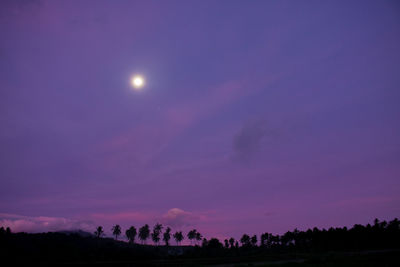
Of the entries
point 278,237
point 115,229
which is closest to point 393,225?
point 278,237

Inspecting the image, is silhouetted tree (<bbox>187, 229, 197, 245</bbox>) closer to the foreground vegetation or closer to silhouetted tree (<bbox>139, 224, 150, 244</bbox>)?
the foreground vegetation

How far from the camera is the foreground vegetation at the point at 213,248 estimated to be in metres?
49.8

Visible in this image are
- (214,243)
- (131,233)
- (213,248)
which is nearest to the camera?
(213,248)

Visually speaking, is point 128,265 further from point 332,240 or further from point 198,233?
point 198,233

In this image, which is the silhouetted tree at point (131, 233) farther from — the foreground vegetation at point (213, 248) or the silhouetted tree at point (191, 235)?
the silhouetted tree at point (191, 235)

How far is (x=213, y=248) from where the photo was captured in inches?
4914

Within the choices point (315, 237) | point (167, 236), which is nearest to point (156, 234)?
point (167, 236)

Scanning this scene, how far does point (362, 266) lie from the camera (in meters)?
24.8

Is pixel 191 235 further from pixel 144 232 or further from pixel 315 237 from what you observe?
pixel 315 237

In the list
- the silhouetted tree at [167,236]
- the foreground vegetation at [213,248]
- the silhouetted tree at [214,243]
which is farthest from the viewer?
the silhouetted tree at [167,236]

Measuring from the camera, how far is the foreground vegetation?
4975 cm

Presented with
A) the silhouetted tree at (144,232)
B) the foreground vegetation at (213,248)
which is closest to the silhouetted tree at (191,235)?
the foreground vegetation at (213,248)

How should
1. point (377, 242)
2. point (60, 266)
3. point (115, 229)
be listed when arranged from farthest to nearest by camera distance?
point (115, 229)
point (377, 242)
point (60, 266)

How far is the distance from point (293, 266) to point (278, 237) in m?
145
